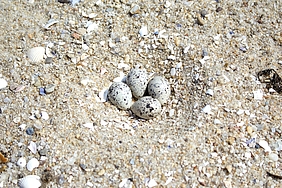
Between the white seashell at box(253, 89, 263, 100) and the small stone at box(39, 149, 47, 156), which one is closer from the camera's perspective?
the small stone at box(39, 149, 47, 156)

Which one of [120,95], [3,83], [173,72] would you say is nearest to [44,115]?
[3,83]

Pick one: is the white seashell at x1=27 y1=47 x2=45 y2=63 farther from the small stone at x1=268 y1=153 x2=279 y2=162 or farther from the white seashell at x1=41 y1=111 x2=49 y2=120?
the small stone at x1=268 y1=153 x2=279 y2=162

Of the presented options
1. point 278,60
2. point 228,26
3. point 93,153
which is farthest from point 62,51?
point 278,60

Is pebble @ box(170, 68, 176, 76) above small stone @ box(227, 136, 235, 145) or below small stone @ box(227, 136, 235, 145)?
above

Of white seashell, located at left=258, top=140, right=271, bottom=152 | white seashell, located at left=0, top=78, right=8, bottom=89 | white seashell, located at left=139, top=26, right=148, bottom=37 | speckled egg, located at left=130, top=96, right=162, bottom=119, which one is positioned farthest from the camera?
white seashell, located at left=139, top=26, right=148, bottom=37

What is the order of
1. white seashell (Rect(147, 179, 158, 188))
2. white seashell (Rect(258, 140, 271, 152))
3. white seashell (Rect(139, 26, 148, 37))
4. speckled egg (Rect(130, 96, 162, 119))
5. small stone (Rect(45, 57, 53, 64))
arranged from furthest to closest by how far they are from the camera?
white seashell (Rect(139, 26, 148, 37))
small stone (Rect(45, 57, 53, 64))
speckled egg (Rect(130, 96, 162, 119))
white seashell (Rect(258, 140, 271, 152))
white seashell (Rect(147, 179, 158, 188))

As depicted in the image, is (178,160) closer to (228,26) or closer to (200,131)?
(200,131)

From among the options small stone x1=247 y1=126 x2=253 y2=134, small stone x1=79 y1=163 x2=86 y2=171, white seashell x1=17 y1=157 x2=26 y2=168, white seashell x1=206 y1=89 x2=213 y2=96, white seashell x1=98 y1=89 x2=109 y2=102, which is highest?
white seashell x1=206 y1=89 x2=213 y2=96

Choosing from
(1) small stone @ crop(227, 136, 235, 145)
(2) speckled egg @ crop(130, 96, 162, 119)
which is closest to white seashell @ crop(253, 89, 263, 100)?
(1) small stone @ crop(227, 136, 235, 145)
